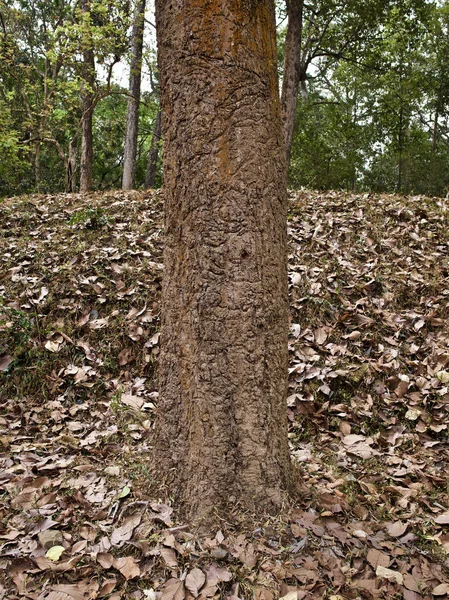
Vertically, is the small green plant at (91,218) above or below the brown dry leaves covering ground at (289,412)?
above

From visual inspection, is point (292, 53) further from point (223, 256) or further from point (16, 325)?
point (223, 256)

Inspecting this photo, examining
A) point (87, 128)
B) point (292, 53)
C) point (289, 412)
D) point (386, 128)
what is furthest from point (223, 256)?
point (386, 128)

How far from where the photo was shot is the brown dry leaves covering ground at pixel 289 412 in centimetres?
211

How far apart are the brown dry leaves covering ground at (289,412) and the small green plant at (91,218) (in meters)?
0.04

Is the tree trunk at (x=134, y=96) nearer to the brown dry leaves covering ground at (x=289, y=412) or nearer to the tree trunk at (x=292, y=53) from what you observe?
the tree trunk at (x=292, y=53)

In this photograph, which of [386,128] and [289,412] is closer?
[289,412]

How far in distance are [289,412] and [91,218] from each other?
3.47 meters

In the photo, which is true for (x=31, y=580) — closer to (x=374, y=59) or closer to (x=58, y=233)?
(x=58, y=233)

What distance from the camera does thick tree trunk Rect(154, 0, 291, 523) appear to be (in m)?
2.10

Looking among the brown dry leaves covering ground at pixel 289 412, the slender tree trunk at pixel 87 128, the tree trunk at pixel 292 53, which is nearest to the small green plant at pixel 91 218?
the brown dry leaves covering ground at pixel 289 412

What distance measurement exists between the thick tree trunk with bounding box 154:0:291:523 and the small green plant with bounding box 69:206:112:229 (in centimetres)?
363

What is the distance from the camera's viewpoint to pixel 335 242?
5391 millimetres

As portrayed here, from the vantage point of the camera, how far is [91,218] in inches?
225

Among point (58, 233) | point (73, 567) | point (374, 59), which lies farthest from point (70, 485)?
point (374, 59)
